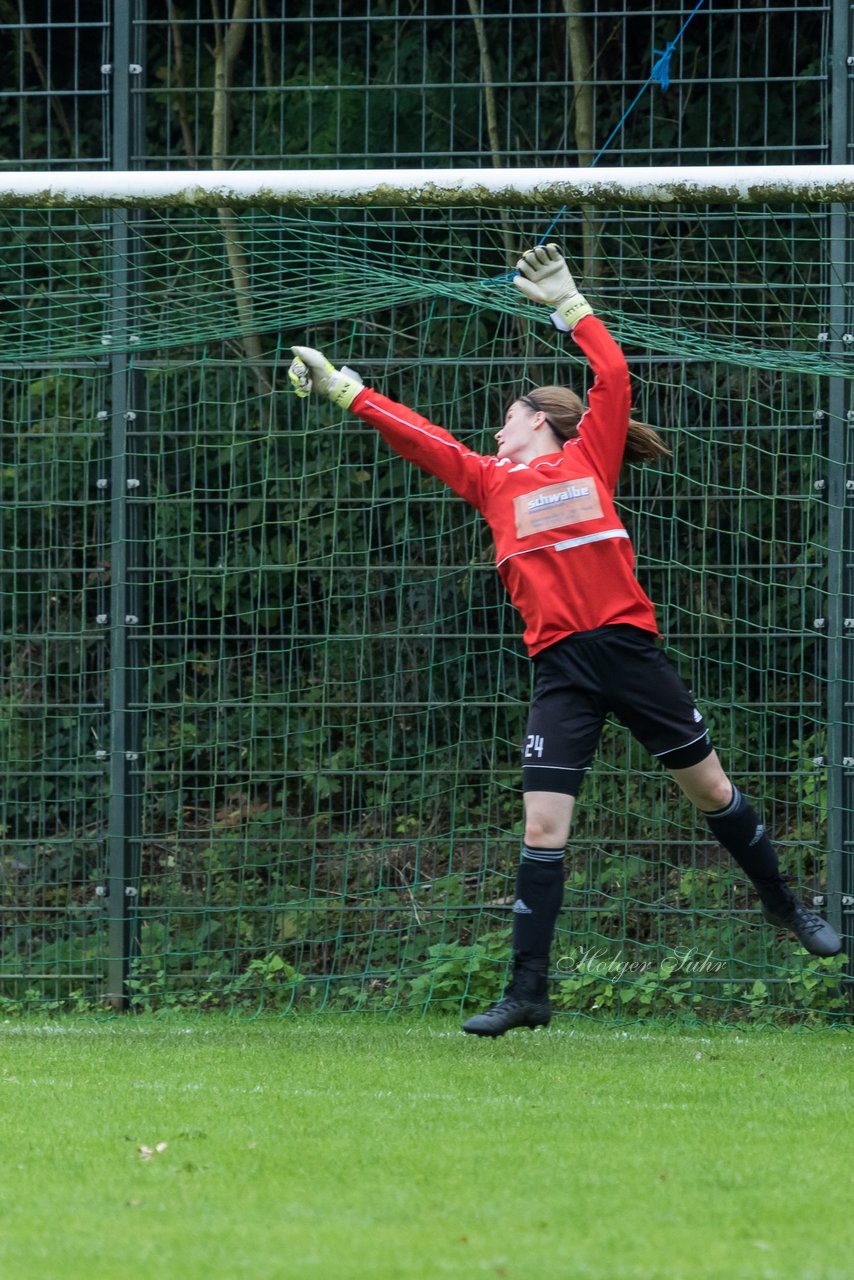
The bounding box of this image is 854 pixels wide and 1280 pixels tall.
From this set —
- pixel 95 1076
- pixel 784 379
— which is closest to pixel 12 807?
pixel 95 1076

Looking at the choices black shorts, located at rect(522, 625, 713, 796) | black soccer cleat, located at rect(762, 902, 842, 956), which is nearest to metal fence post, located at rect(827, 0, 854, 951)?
black soccer cleat, located at rect(762, 902, 842, 956)

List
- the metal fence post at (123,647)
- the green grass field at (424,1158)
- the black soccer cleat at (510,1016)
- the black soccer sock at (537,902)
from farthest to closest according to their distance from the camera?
the metal fence post at (123,647) < the black soccer sock at (537,902) < the black soccer cleat at (510,1016) < the green grass field at (424,1158)

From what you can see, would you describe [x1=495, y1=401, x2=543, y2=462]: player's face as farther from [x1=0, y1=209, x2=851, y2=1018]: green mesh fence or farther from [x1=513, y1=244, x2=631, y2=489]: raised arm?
[x1=0, y1=209, x2=851, y2=1018]: green mesh fence

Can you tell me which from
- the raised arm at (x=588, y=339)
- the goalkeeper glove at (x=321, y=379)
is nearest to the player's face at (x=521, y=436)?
the raised arm at (x=588, y=339)

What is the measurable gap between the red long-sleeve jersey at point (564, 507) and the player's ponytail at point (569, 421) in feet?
0.26

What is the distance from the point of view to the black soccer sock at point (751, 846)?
210 inches

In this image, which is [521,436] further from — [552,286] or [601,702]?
[601,702]

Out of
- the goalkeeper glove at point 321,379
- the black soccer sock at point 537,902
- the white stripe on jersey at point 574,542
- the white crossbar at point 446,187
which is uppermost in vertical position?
the white crossbar at point 446,187

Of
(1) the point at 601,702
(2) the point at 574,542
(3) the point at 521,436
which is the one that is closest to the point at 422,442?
(3) the point at 521,436

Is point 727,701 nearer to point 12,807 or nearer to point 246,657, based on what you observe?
point 246,657

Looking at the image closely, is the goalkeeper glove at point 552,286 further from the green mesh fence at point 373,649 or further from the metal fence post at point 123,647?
the metal fence post at point 123,647

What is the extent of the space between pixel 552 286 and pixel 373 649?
2046 millimetres

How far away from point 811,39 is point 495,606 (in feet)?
9.41

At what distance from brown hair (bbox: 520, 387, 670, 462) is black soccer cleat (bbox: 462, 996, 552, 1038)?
1827mm
